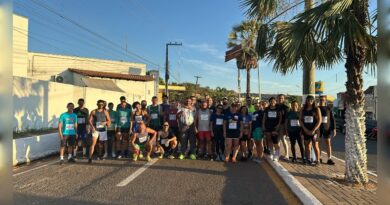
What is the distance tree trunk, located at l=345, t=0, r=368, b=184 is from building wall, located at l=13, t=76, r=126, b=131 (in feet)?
33.0

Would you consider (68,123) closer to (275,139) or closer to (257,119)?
(257,119)

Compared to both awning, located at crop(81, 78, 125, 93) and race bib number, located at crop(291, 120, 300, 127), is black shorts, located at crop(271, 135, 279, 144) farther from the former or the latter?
awning, located at crop(81, 78, 125, 93)

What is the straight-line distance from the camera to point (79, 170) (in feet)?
32.3

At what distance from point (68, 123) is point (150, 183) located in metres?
4.26

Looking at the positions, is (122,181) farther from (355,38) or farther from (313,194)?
(355,38)

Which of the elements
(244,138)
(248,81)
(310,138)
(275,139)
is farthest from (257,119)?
(248,81)

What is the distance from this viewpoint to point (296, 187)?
7625 millimetres

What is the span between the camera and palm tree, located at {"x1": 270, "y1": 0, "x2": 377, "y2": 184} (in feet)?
23.3

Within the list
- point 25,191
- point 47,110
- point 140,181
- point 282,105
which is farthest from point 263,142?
point 47,110

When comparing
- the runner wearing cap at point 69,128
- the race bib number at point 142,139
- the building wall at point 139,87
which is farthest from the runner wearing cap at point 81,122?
the building wall at point 139,87

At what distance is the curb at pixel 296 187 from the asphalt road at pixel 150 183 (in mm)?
133

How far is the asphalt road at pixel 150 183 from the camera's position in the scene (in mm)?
6945

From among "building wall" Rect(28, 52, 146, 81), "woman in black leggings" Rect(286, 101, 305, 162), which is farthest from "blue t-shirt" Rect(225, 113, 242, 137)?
"building wall" Rect(28, 52, 146, 81)

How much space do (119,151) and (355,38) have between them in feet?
26.9
